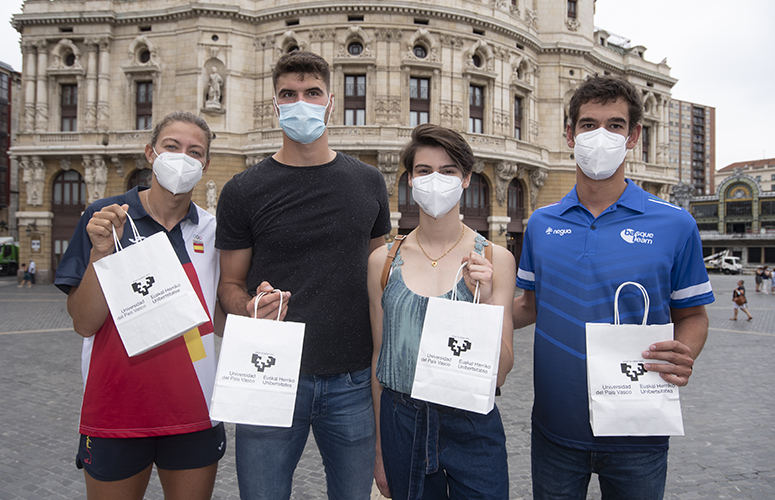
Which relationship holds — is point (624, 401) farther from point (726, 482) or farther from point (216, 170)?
point (216, 170)

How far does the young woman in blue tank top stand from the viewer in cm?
236

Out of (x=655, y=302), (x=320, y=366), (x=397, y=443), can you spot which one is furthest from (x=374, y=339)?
(x=655, y=302)

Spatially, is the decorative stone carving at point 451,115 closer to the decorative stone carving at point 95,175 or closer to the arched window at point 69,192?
the decorative stone carving at point 95,175

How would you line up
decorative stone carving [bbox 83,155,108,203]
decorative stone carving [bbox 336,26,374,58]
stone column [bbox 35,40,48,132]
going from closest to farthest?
decorative stone carving [bbox 336,26,374,58] < decorative stone carving [bbox 83,155,108,203] < stone column [bbox 35,40,48,132]

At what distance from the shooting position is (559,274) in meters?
2.52

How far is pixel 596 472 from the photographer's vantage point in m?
2.48

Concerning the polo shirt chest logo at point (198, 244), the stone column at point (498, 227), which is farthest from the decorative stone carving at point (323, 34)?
the polo shirt chest logo at point (198, 244)

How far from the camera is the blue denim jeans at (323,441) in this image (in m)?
2.55

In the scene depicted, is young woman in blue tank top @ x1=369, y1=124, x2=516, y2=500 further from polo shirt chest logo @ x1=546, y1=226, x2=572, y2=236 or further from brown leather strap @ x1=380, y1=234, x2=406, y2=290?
polo shirt chest logo @ x1=546, y1=226, x2=572, y2=236

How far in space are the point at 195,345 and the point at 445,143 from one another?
1.94 meters

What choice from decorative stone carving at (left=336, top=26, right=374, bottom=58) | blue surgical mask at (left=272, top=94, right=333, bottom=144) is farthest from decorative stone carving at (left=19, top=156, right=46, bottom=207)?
blue surgical mask at (left=272, top=94, right=333, bottom=144)

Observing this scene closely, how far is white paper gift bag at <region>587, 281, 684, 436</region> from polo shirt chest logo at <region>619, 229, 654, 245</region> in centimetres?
49

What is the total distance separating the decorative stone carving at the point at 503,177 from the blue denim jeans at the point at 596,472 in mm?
25873

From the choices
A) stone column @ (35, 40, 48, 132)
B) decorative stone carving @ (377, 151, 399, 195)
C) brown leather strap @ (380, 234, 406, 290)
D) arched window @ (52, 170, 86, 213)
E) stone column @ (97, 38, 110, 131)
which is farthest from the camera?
arched window @ (52, 170, 86, 213)
